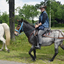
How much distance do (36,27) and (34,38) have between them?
594 millimetres

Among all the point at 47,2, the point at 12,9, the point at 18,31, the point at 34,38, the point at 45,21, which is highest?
the point at 47,2

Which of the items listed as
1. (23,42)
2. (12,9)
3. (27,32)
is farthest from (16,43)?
(27,32)

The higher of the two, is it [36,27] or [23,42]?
[36,27]

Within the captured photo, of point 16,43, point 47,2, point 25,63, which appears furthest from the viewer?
point 47,2

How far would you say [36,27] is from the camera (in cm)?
572

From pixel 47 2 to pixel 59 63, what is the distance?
10.1 metres

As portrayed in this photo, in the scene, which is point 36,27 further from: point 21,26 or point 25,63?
point 25,63

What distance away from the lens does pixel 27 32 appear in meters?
5.93

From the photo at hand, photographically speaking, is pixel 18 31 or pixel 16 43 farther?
pixel 16 43

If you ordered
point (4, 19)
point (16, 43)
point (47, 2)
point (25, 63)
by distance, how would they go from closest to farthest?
point (25, 63)
point (16, 43)
point (4, 19)
point (47, 2)

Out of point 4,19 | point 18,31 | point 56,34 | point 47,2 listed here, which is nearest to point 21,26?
point 18,31

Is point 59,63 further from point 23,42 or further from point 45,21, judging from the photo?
point 23,42

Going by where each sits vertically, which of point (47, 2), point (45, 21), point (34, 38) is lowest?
point (34, 38)

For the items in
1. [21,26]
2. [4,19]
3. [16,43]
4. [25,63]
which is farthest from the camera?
[4,19]
